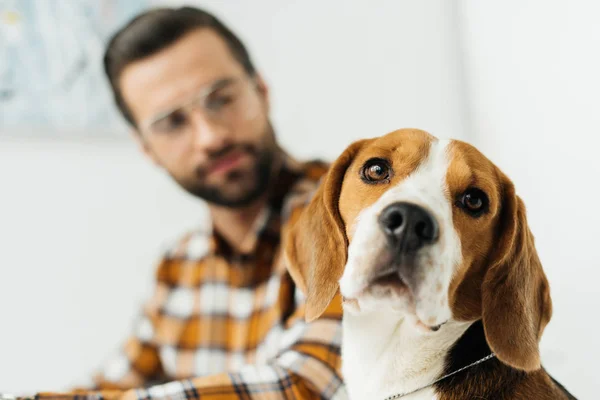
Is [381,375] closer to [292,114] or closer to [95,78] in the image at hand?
[292,114]

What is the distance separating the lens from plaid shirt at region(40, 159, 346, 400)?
155cm

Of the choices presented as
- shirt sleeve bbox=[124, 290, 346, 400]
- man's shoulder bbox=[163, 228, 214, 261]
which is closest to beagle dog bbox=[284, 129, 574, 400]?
shirt sleeve bbox=[124, 290, 346, 400]

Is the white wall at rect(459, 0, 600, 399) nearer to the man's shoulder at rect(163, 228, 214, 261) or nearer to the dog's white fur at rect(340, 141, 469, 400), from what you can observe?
the dog's white fur at rect(340, 141, 469, 400)

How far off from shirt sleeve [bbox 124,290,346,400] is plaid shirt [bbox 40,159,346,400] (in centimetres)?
10

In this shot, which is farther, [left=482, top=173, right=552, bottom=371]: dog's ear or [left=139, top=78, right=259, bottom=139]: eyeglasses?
[left=139, top=78, right=259, bottom=139]: eyeglasses

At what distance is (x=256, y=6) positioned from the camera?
98.0 inches

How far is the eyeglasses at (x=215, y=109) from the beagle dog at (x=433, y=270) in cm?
82

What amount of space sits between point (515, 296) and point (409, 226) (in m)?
0.18

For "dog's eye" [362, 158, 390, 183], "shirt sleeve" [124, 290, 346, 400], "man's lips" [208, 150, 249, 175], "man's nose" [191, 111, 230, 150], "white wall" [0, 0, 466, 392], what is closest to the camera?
"dog's eye" [362, 158, 390, 183]

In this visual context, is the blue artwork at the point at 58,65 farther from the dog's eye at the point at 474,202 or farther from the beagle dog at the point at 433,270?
the dog's eye at the point at 474,202

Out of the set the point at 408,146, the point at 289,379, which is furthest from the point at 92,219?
the point at 408,146

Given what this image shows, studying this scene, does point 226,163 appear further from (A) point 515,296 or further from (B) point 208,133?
(A) point 515,296

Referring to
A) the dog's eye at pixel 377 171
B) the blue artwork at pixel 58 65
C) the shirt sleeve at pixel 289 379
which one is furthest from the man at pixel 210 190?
the blue artwork at pixel 58 65

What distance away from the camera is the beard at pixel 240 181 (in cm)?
164
